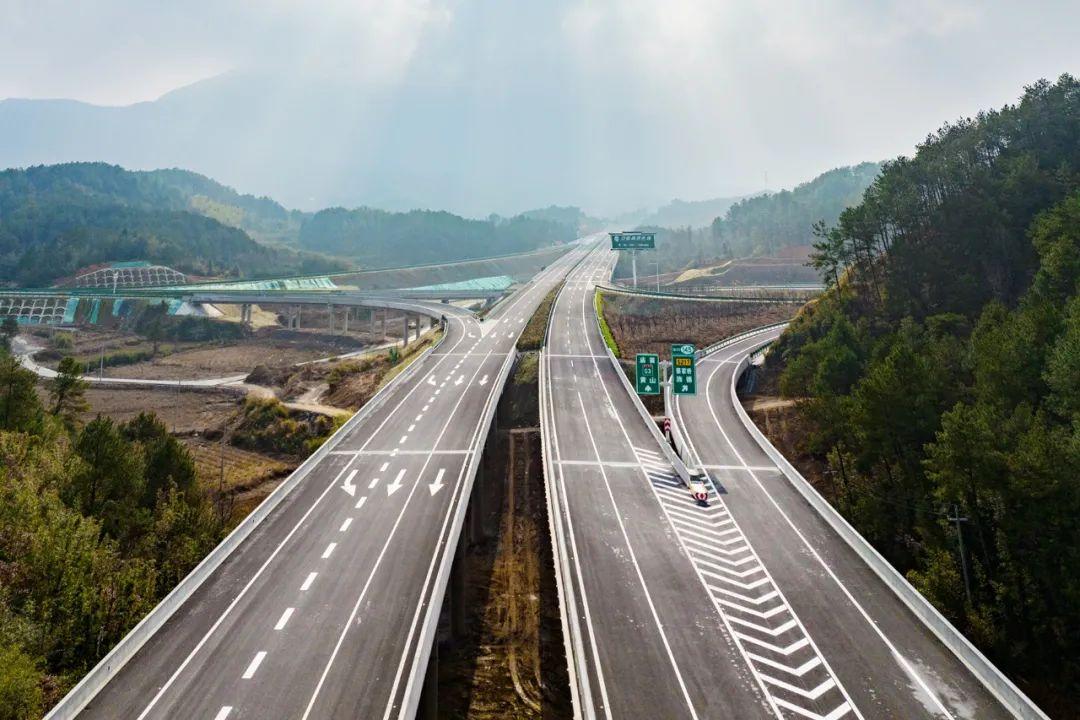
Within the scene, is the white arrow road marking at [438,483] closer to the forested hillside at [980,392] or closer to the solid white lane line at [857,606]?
the solid white lane line at [857,606]

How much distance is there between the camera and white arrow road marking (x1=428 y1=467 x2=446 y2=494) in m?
36.4

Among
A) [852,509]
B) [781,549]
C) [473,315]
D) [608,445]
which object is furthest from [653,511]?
[473,315]

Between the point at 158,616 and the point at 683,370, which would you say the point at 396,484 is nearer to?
the point at 158,616

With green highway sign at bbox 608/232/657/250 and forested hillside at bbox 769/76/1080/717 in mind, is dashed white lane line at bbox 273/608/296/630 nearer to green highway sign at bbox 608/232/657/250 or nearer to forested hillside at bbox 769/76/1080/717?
forested hillside at bbox 769/76/1080/717

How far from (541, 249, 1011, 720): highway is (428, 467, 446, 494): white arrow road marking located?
273 inches

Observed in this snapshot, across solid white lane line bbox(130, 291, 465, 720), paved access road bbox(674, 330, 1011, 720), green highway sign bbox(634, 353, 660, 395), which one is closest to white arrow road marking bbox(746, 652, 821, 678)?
paved access road bbox(674, 330, 1011, 720)

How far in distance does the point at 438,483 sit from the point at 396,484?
263 cm

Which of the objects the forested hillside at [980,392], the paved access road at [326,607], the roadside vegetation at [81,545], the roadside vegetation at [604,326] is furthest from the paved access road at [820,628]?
the roadside vegetation at [604,326]

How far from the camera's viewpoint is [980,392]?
36625mm

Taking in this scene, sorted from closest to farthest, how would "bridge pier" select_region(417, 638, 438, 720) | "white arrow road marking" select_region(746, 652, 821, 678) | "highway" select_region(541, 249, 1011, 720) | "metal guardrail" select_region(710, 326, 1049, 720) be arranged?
"metal guardrail" select_region(710, 326, 1049, 720) → "highway" select_region(541, 249, 1011, 720) → "white arrow road marking" select_region(746, 652, 821, 678) → "bridge pier" select_region(417, 638, 438, 720)

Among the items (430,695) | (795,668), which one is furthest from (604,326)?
(430,695)

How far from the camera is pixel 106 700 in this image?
61.5ft

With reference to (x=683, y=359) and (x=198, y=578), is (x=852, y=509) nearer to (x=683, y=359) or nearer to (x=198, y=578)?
(x=683, y=359)

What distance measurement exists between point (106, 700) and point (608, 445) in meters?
34.0
